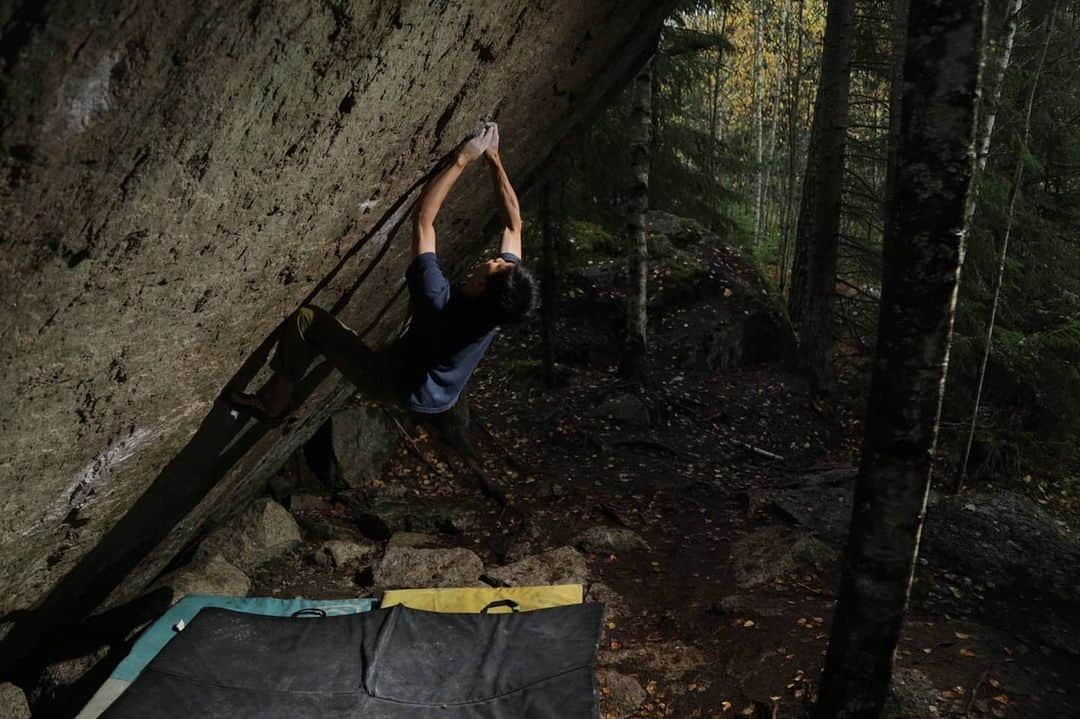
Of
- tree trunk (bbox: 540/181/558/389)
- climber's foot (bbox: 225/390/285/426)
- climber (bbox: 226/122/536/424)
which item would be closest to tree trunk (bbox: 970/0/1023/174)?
tree trunk (bbox: 540/181/558/389)

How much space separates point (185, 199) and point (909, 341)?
3.41 metres

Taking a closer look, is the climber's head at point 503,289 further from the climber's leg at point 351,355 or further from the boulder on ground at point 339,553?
the boulder on ground at point 339,553

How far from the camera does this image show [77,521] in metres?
4.29

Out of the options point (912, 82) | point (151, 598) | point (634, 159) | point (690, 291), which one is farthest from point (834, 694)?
point (690, 291)

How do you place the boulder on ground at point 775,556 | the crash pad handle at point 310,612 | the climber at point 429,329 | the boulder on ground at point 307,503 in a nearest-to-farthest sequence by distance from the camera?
the climber at point 429,329
the crash pad handle at point 310,612
the boulder on ground at point 775,556
the boulder on ground at point 307,503

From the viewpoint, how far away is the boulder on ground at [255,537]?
695 centimetres

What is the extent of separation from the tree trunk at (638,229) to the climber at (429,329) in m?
6.20

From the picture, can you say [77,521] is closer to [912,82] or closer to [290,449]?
[290,449]

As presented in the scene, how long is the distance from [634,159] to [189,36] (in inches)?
350

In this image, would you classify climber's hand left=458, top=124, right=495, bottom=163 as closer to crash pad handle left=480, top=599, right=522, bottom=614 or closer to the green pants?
the green pants

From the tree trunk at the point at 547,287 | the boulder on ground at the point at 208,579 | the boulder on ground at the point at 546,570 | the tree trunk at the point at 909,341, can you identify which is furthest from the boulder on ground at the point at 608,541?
the tree trunk at the point at 547,287

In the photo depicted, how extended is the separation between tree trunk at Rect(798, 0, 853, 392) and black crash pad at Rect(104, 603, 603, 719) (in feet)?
26.0

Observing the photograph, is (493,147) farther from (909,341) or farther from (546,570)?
(546,570)

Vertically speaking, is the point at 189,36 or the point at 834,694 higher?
the point at 189,36
